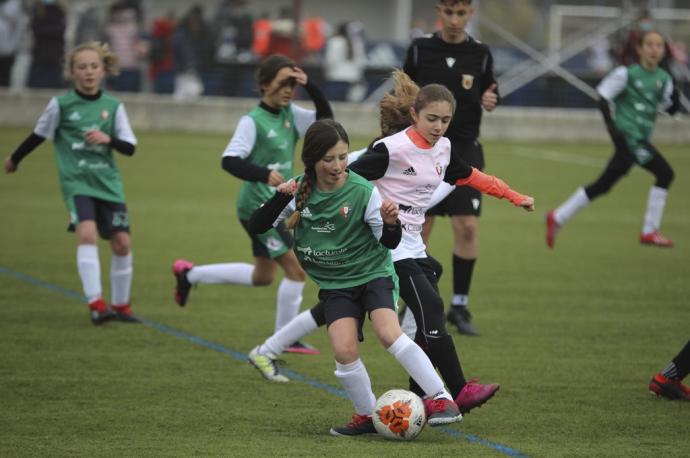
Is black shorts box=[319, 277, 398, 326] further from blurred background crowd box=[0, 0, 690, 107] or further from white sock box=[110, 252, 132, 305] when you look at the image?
blurred background crowd box=[0, 0, 690, 107]

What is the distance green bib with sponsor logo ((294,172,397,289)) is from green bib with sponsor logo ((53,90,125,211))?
3133 millimetres

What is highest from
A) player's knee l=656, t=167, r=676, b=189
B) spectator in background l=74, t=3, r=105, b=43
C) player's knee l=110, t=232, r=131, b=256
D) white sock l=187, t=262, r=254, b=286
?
player's knee l=110, t=232, r=131, b=256

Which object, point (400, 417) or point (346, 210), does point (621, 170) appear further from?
point (400, 417)

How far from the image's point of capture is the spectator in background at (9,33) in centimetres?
2314

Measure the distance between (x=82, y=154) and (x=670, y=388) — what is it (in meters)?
4.42

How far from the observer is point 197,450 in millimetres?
5852

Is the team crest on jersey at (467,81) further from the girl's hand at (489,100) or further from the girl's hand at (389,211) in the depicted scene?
the girl's hand at (389,211)

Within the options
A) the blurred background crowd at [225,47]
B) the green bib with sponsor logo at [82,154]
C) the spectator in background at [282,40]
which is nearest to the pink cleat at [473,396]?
the green bib with sponsor logo at [82,154]

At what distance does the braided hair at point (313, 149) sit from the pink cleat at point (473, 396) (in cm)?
122

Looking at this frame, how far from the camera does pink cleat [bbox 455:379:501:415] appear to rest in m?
6.32

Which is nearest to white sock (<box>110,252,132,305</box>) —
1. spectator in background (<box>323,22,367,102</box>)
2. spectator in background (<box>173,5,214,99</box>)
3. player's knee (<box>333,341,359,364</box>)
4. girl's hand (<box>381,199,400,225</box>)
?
player's knee (<box>333,341,359,364</box>)

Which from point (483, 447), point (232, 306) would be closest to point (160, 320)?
point (232, 306)

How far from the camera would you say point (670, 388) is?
707 centimetres

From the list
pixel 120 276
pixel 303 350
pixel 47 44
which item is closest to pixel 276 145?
pixel 303 350
